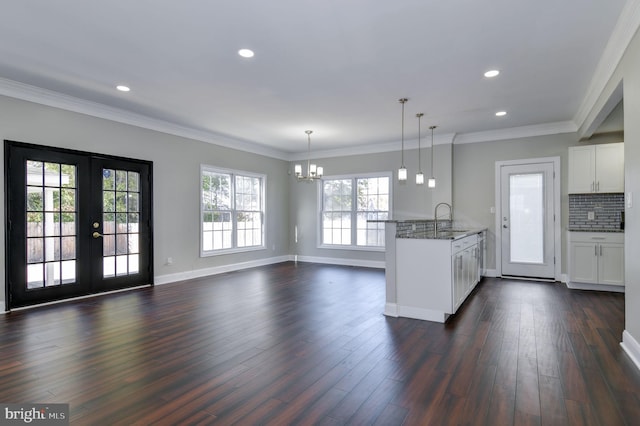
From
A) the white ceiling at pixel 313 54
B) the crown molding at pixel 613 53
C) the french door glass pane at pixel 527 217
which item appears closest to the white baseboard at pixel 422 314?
the white ceiling at pixel 313 54

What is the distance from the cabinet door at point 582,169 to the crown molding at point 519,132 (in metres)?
0.47

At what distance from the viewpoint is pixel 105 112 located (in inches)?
201

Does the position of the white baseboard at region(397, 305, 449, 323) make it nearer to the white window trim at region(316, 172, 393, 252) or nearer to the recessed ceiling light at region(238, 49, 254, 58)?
the recessed ceiling light at region(238, 49, 254, 58)

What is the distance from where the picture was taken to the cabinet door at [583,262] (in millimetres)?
5297

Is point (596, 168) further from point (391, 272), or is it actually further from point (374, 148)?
point (391, 272)

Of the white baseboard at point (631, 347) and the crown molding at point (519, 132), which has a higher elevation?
the crown molding at point (519, 132)

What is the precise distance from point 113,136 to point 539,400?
19.5ft

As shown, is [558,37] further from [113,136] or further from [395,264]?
[113,136]

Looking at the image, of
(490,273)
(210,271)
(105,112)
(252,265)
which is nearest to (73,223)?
(105,112)

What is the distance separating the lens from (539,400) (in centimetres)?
218

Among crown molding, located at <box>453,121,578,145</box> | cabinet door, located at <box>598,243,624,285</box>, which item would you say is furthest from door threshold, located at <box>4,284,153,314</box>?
cabinet door, located at <box>598,243,624,285</box>

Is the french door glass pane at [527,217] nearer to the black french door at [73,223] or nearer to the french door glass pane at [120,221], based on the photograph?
the black french door at [73,223]

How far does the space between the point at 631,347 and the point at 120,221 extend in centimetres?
623

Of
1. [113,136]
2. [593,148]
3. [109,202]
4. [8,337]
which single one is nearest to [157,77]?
[113,136]
